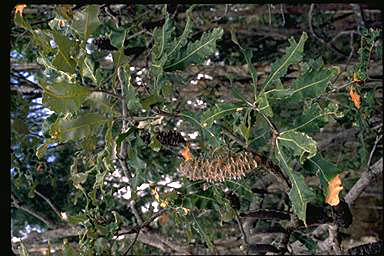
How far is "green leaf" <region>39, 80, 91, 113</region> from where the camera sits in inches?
29.1

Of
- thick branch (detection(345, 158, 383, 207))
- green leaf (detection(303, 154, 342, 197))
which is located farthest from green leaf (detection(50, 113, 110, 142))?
thick branch (detection(345, 158, 383, 207))

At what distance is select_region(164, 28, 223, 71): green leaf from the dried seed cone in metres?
0.17

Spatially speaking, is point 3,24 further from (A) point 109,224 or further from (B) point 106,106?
(A) point 109,224

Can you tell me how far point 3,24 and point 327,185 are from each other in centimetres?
60

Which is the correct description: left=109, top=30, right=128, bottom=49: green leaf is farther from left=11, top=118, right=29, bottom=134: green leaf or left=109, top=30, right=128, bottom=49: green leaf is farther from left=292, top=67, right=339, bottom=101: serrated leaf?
left=11, top=118, right=29, bottom=134: green leaf

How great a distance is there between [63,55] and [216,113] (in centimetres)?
24

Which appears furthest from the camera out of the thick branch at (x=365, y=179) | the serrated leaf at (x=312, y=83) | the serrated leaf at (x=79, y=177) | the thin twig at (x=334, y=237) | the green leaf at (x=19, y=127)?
the green leaf at (x=19, y=127)

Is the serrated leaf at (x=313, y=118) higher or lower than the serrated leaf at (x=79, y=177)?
higher

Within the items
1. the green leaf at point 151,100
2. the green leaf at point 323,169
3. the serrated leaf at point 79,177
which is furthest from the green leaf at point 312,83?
the serrated leaf at point 79,177

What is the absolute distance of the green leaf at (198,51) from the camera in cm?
93

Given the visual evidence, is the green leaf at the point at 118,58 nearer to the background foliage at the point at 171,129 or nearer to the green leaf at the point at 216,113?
the background foliage at the point at 171,129

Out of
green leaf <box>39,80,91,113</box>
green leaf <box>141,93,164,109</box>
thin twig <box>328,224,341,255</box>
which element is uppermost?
green leaf <box>39,80,91,113</box>

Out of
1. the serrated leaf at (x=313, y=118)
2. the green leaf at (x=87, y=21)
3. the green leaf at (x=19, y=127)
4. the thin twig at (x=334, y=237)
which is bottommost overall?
the thin twig at (x=334, y=237)

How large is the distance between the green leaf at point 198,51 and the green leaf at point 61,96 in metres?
0.21
